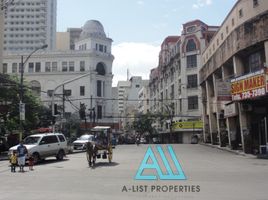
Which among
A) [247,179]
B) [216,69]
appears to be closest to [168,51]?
[216,69]

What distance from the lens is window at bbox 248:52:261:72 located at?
34.6 meters

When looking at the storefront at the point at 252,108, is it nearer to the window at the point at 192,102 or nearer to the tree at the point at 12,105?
the tree at the point at 12,105

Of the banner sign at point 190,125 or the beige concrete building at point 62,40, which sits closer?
the banner sign at point 190,125

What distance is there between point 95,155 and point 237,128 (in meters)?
22.9

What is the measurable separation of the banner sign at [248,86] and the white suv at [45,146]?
561 inches

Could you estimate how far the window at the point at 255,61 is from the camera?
1361 inches

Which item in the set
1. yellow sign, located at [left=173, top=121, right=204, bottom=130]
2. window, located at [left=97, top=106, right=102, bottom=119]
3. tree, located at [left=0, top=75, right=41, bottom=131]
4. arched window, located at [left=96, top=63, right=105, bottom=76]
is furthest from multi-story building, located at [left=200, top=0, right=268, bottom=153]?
arched window, located at [left=96, top=63, right=105, bottom=76]

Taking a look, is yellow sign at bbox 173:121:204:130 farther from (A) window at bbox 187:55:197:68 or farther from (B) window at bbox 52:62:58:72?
(B) window at bbox 52:62:58:72

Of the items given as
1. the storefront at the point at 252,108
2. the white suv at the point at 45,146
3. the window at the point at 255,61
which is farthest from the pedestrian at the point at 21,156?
the window at the point at 255,61

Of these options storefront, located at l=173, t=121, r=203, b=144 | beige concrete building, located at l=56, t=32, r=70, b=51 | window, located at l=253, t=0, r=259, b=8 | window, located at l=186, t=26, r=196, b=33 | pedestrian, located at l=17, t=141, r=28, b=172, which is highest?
beige concrete building, located at l=56, t=32, r=70, b=51

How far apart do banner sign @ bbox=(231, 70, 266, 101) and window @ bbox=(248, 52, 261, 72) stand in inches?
103

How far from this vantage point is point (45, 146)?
2806 centimetres

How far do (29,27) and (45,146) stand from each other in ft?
465

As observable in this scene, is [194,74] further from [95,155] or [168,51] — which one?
[95,155]
